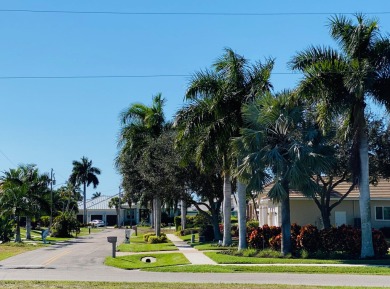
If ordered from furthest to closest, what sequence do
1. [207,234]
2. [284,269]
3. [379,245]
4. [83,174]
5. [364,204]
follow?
[83,174], [207,234], [379,245], [364,204], [284,269]

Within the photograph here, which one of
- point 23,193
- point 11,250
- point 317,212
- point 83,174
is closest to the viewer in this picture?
point 11,250

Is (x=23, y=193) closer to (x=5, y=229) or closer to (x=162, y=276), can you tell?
(x=5, y=229)

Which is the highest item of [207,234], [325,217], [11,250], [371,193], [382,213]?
[371,193]

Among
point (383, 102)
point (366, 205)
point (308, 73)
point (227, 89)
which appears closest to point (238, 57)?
point (227, 89)

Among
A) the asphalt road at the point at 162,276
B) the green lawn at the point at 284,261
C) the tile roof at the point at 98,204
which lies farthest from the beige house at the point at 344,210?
the tile roof at the point at 98,204

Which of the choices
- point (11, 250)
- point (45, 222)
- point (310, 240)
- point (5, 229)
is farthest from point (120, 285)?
point (45, 222)

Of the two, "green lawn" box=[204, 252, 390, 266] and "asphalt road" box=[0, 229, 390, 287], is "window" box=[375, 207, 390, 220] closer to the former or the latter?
"green lawn" box=[204, 252, 390, 266]

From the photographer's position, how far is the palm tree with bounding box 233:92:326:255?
24.6 m

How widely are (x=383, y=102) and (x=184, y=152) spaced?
37.7 feet

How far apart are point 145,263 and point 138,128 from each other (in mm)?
22307

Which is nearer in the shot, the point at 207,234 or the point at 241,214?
the point at 241,214

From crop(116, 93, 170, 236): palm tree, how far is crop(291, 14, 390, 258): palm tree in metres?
21.4

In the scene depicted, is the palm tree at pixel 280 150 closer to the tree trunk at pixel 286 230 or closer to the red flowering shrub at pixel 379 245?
the tree trunk at pixel 286 230

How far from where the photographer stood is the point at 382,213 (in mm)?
41125
